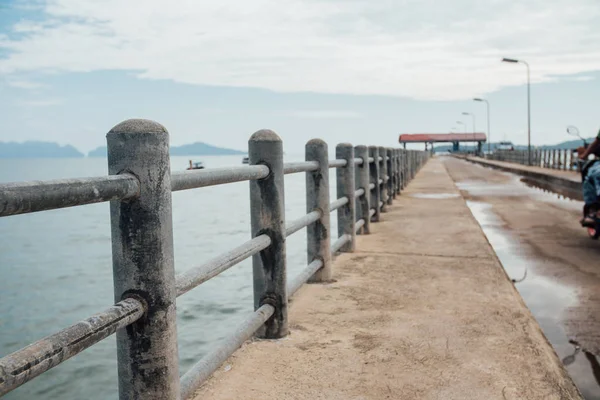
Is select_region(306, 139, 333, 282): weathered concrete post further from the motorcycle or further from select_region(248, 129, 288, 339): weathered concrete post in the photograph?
the motorcycle

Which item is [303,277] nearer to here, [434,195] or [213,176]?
[213,176]

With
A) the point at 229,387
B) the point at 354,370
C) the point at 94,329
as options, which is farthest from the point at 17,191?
the point at 354,370

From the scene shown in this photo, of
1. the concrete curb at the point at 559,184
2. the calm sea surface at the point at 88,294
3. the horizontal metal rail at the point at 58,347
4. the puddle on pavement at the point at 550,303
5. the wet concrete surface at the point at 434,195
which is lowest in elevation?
the calm sea surface at the point at 88,294

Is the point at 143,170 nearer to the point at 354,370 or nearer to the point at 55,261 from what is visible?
the point at 354,370

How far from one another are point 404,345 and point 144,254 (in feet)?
5.65

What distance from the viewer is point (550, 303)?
447 cm

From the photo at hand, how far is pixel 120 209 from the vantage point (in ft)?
5.94

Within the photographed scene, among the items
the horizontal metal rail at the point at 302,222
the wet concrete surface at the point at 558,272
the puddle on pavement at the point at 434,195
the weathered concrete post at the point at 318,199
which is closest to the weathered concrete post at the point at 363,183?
the wet concrete surface at the point at 558,272

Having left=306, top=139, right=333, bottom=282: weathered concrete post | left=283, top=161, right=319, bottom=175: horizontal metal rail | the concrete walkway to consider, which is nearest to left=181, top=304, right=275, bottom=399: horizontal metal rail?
the concrete walkway

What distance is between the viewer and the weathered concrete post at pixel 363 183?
7121mm

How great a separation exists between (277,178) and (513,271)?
3.56 meters

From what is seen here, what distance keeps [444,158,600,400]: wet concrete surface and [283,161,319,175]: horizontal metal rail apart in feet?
6.25

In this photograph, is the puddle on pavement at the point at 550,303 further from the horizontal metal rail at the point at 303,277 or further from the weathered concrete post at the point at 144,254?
the weathered concrete post at the point at 144,254

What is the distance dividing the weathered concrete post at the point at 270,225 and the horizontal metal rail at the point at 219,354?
0.26 ft
